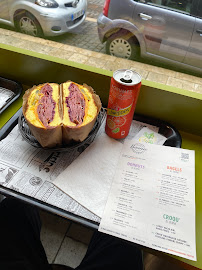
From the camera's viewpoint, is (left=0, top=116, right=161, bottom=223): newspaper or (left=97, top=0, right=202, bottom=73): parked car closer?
(left=0, top=116, right=161, bottom=223): newspaper

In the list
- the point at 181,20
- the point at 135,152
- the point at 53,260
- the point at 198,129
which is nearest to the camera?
the point at 135,152

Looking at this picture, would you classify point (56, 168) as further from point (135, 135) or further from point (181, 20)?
point (181, 20)

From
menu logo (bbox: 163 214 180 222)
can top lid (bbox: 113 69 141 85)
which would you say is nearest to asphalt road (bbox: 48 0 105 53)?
can top lid (bbox: 113 69 141 85)

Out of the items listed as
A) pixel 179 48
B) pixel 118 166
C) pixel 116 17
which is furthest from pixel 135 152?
pixel 116 17

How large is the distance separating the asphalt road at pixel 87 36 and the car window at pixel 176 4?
0.83ft

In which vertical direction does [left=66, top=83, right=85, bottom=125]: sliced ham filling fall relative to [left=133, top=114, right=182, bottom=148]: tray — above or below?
above

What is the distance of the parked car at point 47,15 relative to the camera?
1212 mm

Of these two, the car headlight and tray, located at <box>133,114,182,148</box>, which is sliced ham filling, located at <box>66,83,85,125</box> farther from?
the car headlight

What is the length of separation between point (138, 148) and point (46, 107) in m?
0.35

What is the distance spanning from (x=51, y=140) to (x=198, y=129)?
594 mm

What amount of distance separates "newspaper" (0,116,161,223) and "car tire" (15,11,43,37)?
2.05 feet

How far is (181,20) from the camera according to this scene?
1.11m

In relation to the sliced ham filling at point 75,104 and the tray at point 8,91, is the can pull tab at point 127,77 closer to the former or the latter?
the sliced ham filling at point 75,104

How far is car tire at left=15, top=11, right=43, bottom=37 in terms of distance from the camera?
126 centimetres
